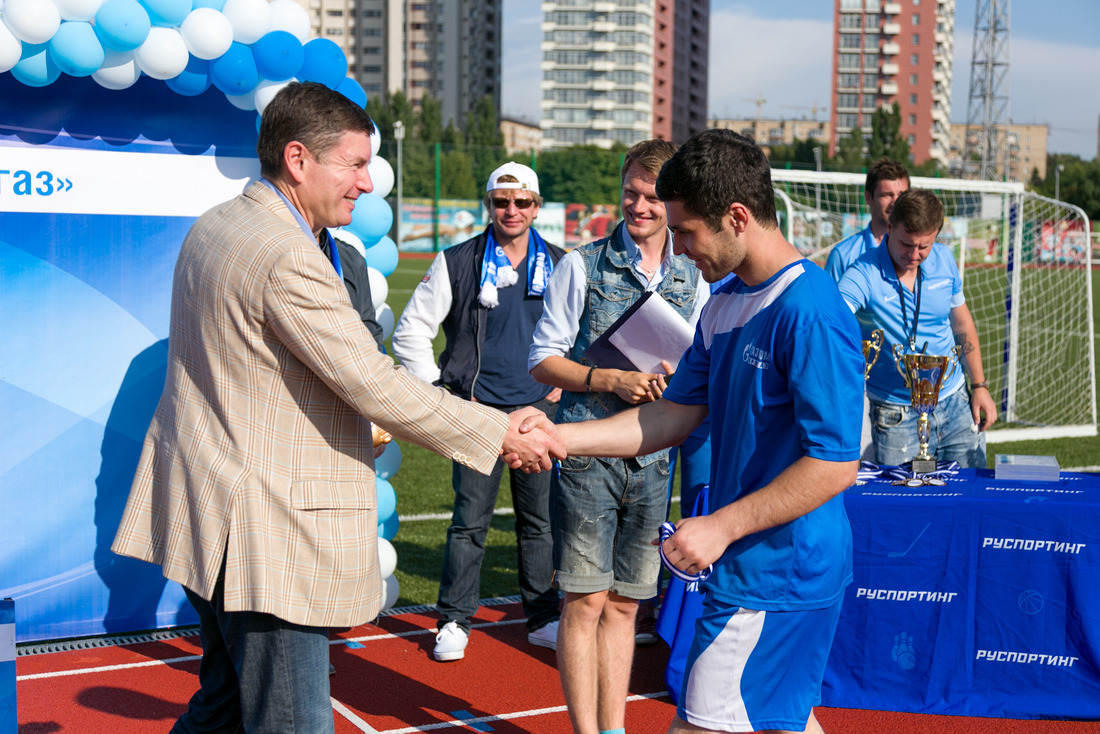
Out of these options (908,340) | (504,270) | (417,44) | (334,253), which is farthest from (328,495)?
(417,44)

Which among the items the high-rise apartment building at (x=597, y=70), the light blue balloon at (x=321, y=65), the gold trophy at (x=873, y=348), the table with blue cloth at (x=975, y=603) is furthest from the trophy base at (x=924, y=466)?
the high-rise apartment building at (x=597, y=70)

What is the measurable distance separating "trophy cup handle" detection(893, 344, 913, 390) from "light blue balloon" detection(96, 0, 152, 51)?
11.8 ft

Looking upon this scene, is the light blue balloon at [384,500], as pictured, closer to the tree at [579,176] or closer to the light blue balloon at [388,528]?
the light blue balloon at [388,528]

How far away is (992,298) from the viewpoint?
23.2 metres

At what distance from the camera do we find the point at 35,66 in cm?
438

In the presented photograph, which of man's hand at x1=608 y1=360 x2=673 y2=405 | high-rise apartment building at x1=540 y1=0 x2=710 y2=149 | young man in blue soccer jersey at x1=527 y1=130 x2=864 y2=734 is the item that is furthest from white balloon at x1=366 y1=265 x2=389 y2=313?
high-rise apartment building at x1=540 y1=0 x2=710 y2=149

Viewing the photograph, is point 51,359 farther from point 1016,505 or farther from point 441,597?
point 1016,505

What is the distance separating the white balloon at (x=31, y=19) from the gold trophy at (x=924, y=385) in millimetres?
3881

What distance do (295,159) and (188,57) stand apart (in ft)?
8.17

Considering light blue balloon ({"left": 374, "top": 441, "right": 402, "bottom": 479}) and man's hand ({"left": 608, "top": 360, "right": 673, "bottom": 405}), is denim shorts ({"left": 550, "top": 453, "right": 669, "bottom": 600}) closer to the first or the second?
man's hand ({"left": 608, "top": 360, "right": 673, "bottom": 405})

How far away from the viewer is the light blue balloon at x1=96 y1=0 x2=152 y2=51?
4.36 metres

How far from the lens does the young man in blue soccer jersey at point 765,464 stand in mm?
2217

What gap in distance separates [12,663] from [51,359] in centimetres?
261

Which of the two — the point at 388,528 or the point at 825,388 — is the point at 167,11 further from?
the point at 825,388
